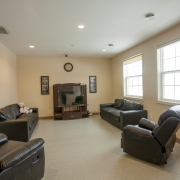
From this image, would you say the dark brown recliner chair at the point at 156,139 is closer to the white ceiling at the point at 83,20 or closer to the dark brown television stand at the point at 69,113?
the white ceiling at the point at 83,20

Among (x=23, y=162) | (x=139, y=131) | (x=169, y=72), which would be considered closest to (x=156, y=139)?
(x=139, y=131)

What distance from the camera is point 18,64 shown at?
5828 mm

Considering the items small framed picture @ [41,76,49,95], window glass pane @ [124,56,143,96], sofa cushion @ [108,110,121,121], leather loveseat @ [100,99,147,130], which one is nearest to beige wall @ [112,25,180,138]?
leather loveseat @ [100,99,147,130]

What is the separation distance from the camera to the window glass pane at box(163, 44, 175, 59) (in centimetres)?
352

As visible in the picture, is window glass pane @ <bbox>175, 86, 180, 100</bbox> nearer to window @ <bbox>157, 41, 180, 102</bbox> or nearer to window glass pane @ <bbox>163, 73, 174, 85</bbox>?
window @ <bbox>157, 41, 180, 102</bbox>

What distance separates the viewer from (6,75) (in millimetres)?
4562

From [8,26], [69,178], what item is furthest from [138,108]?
[8,26]

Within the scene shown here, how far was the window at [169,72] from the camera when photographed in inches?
135

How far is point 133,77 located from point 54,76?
327cm

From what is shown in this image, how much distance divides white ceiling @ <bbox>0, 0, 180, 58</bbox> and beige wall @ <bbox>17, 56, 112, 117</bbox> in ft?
5.97

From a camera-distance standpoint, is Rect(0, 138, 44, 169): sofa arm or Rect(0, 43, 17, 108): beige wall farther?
Rect(0, 43, 17, 108): beige wall

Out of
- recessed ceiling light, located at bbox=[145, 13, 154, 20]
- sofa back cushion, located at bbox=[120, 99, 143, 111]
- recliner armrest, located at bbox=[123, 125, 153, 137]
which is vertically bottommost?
recliner armrest, located at bbox=[123, 125, 153, 137]

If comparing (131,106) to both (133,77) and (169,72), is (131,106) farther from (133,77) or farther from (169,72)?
(169,72)

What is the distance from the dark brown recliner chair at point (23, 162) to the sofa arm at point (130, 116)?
2.62 meters
